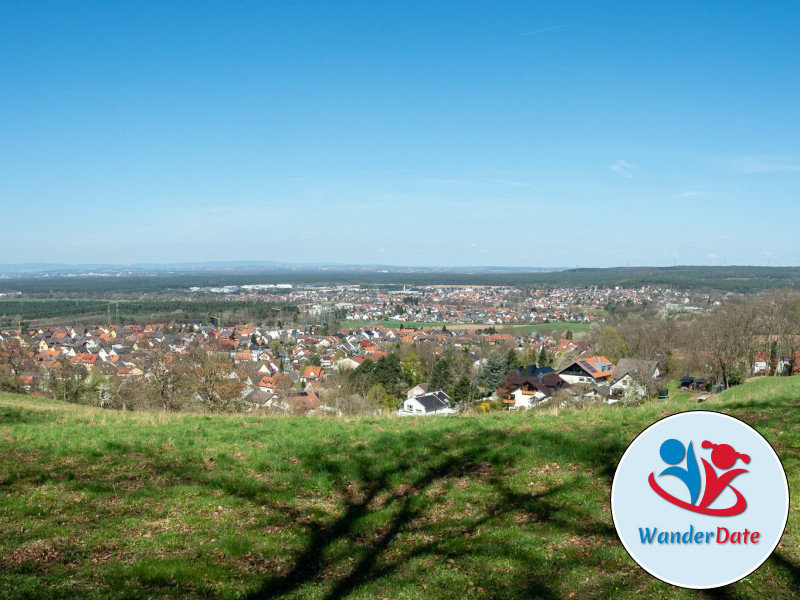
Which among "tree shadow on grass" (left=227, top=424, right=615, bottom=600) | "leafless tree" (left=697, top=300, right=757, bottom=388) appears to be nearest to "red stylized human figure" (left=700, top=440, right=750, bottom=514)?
"tree shadow on grass" (left=227, top=424, right=615, bottom=600)

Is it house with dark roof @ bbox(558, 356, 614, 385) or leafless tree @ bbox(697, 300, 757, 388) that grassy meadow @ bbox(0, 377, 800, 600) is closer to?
leafless tree @ bbox(697, 300, 757, 388)

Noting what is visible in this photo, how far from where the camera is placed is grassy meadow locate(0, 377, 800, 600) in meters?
5.31

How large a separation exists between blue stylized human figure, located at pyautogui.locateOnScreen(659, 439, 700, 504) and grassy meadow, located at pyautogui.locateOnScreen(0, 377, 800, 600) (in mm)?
1842

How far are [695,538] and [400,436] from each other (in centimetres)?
709

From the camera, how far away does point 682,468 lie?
3.72 m

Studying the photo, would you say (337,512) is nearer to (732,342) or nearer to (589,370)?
(732,342)

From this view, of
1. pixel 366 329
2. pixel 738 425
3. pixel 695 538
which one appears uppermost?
pixel 738 425

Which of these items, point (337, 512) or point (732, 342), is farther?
point (732, 342)

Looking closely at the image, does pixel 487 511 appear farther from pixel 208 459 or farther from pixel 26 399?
pixel 26 399

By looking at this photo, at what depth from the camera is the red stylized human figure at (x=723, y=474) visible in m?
3.66

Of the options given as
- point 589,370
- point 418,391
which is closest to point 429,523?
point 418,391

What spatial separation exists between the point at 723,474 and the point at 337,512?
199 inches

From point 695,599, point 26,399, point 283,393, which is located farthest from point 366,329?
point 695,599

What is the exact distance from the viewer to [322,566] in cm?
586
